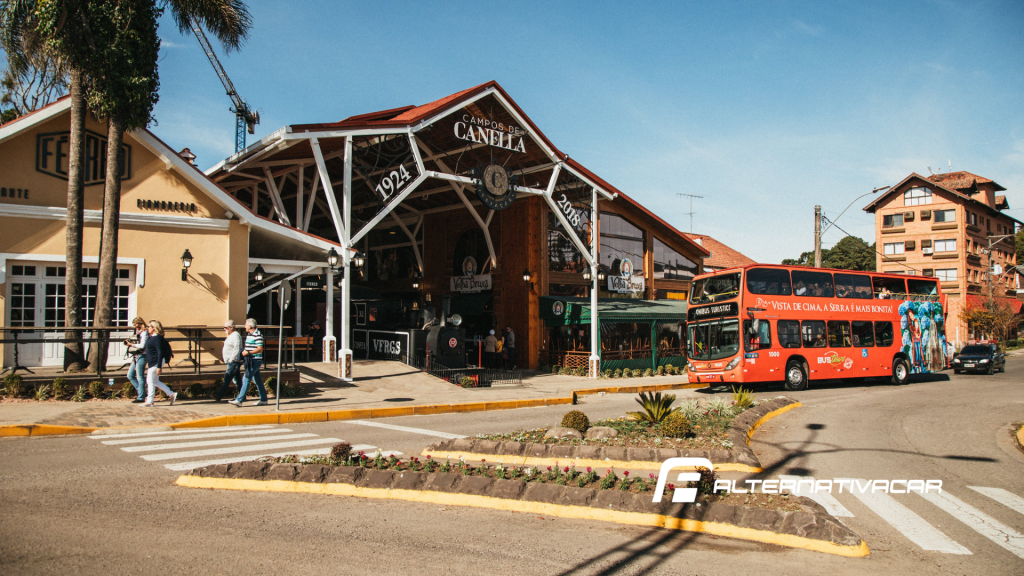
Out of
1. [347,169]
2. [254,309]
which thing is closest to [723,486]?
[347,169]

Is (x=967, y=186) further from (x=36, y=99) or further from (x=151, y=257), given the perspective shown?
(x=36, y=99)

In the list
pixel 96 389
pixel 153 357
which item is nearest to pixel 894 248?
pixel 153 357

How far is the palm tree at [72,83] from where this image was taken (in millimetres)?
13672

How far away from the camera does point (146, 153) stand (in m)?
16.3

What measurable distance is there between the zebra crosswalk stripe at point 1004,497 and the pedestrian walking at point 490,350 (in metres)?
18.4

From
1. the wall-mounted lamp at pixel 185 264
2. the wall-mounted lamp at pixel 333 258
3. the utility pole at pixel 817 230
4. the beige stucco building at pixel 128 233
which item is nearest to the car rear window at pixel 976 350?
the utility pole at pixel 817 230

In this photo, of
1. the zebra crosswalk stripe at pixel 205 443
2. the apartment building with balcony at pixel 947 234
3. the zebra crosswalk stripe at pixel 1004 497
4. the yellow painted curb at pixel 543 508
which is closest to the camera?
the yellow painted curb at pixel 543 508

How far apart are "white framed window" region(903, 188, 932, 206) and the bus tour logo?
44664mm

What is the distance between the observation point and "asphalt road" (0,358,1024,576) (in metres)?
4.71

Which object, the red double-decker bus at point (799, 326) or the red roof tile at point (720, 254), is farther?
the red roof tile at point (720, 254)

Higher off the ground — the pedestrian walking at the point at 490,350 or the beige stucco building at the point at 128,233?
the beige stucco building at the point at 128,233

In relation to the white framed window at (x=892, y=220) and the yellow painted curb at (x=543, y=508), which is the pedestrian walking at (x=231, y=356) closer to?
the yellow painted curb at (x=543, y=508)

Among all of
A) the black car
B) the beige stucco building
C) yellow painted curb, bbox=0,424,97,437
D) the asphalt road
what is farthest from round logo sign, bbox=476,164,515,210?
the black car

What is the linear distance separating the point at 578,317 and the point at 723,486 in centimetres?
1875
